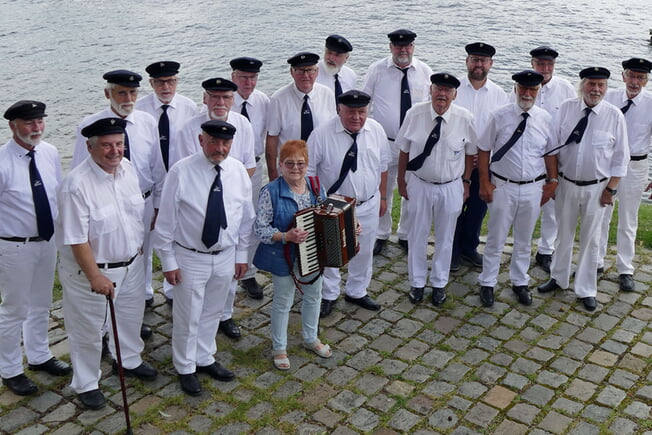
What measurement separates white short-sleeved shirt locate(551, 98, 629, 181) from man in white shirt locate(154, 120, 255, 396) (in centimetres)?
353

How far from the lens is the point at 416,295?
8234mm

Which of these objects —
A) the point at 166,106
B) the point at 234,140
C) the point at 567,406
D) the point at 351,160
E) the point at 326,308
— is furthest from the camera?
the point at 326,308

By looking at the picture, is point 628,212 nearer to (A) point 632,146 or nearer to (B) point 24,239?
(A) point 632,146

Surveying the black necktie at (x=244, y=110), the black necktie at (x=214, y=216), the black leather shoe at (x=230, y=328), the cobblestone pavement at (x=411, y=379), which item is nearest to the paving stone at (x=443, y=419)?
the cobblestone pavement at (x=411, y=379)

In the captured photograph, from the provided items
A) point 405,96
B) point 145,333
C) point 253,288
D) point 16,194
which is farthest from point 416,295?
point 16,194

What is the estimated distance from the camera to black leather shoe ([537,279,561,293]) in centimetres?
846

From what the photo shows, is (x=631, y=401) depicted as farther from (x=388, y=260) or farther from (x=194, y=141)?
(x=194, y=141)

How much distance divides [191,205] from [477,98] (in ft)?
13.0

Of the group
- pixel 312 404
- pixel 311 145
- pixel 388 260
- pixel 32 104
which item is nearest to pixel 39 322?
pixel 32 104

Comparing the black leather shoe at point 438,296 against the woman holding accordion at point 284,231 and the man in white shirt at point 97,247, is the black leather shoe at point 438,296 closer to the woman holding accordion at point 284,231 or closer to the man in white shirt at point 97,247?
the woman holding accordion at point 284,231

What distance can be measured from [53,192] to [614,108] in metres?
5.60

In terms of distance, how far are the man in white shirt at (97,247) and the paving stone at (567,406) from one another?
3.73 metres

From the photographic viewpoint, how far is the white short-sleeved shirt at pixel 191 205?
6.21 meters

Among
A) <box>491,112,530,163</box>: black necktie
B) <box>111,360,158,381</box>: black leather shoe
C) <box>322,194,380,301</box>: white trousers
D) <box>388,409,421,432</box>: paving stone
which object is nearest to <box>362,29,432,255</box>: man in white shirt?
<box>322,194,380,301</box>: white trousers
